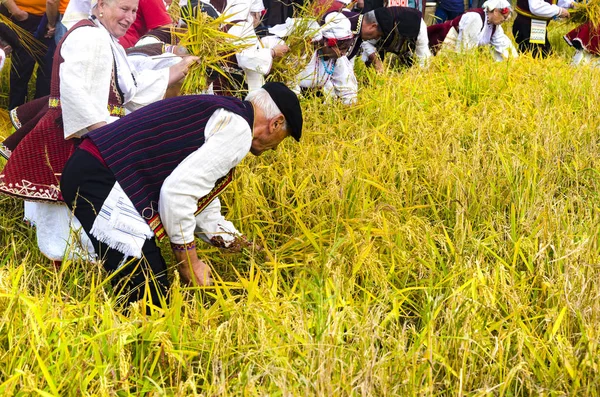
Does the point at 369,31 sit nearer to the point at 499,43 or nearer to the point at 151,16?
the point at 151,16

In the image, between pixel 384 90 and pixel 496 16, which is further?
pixel 496 16

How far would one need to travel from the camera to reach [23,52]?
4.69 m

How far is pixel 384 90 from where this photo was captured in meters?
4.66

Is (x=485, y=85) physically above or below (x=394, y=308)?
below

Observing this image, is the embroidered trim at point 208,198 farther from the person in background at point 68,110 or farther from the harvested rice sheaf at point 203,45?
the harvested rice sheaf at point 203,45

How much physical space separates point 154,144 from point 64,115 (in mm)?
476

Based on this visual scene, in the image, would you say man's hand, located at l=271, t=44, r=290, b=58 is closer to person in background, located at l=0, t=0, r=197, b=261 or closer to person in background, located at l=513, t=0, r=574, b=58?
person in background, located at l=0, t=0, r=197, b=261

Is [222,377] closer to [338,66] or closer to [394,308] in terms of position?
[394,308]

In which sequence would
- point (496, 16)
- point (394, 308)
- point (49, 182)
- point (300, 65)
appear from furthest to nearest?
point (496, 16) → point (300, 65) → point (49, 182) → point (394, 308)

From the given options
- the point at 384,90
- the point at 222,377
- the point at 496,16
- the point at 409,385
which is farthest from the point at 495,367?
the point at 496,16

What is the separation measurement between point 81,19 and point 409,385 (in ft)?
5.64

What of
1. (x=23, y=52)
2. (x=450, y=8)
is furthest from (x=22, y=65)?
(x=450, y=8)

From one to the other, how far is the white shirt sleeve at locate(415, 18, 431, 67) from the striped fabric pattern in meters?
3.64

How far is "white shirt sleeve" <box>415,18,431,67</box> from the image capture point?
18.9ft
